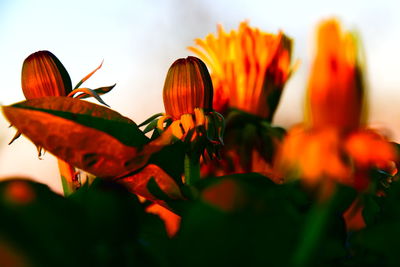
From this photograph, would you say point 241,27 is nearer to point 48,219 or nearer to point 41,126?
point 41,126

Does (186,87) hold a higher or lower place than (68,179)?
higher

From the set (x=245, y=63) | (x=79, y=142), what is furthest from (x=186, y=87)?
(x=245, y=63)

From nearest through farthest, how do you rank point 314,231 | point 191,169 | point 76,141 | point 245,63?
point 314,231 → point 76,141 → point 191,169 → point 245,63

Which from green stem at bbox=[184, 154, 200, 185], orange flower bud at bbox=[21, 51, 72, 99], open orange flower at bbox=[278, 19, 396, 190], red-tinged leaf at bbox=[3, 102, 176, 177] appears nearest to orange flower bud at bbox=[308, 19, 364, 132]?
open orange flower at bbox=[278, 19, 396, 190]

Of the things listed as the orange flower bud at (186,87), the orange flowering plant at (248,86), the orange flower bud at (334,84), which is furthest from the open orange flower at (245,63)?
the orange flower bud at (334,84)

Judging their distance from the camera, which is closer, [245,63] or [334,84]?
[334,84]

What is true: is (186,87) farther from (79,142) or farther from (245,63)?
(245,63)

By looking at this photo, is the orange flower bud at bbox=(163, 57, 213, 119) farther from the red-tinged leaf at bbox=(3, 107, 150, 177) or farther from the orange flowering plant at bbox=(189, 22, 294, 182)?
the orange flowering plant at bbox=(189, 22, 294, 182)

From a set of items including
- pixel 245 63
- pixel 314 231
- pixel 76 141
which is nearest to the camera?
pixel 314 231
